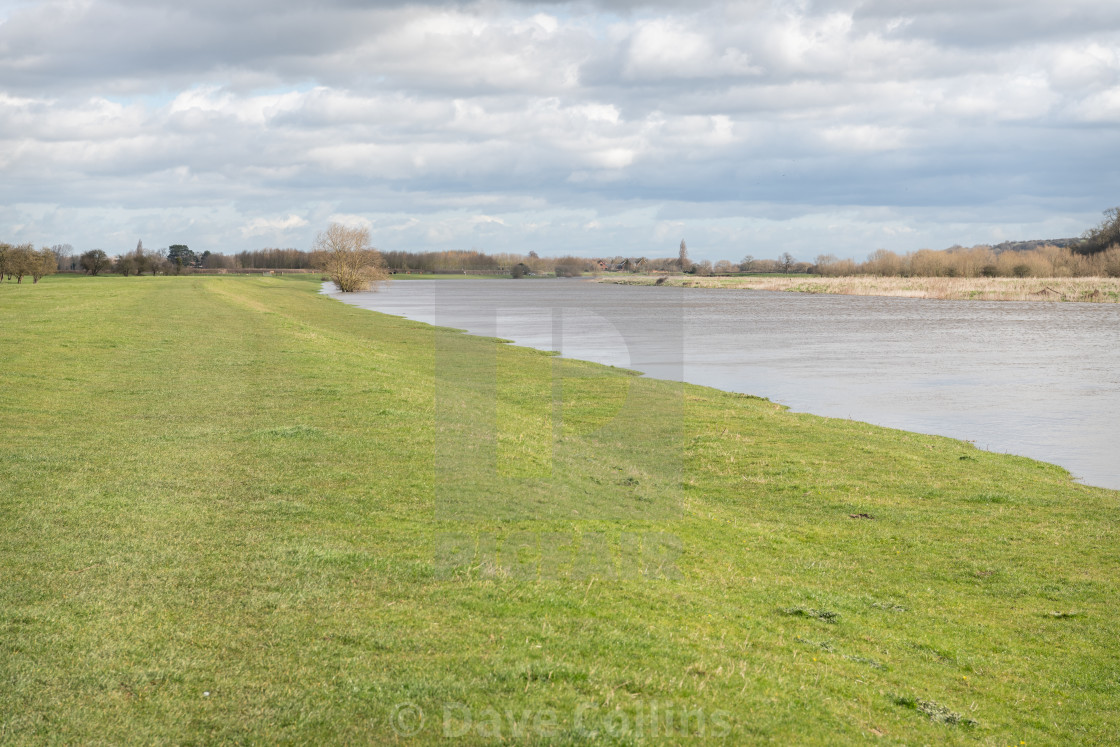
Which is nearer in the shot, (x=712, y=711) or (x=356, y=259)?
(x=712, y=711)

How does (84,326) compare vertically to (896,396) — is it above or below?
above

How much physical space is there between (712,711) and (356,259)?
110190 mm

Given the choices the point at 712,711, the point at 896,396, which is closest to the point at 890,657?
the point at 712,711

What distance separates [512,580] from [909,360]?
34.6 meters

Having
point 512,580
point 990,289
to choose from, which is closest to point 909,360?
point 512,580

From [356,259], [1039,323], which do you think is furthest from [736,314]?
[356,259]

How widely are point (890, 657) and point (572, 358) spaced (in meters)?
30.2

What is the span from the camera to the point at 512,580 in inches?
329

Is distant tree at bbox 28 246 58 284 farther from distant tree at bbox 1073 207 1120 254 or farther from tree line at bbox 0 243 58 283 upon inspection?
distant tree at bbox 1073 207 1120 254

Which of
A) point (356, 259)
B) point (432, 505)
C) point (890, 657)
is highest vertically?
point (356, 259)

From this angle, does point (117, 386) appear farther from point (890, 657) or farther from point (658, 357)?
point (658, 357)

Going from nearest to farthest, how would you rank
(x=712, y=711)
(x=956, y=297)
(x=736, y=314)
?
(x=712, y=711), (x=736, y=314), (x=956, y=297)

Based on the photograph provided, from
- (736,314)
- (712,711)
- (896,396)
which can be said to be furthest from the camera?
(736,314)

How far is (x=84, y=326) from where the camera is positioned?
31.8m
